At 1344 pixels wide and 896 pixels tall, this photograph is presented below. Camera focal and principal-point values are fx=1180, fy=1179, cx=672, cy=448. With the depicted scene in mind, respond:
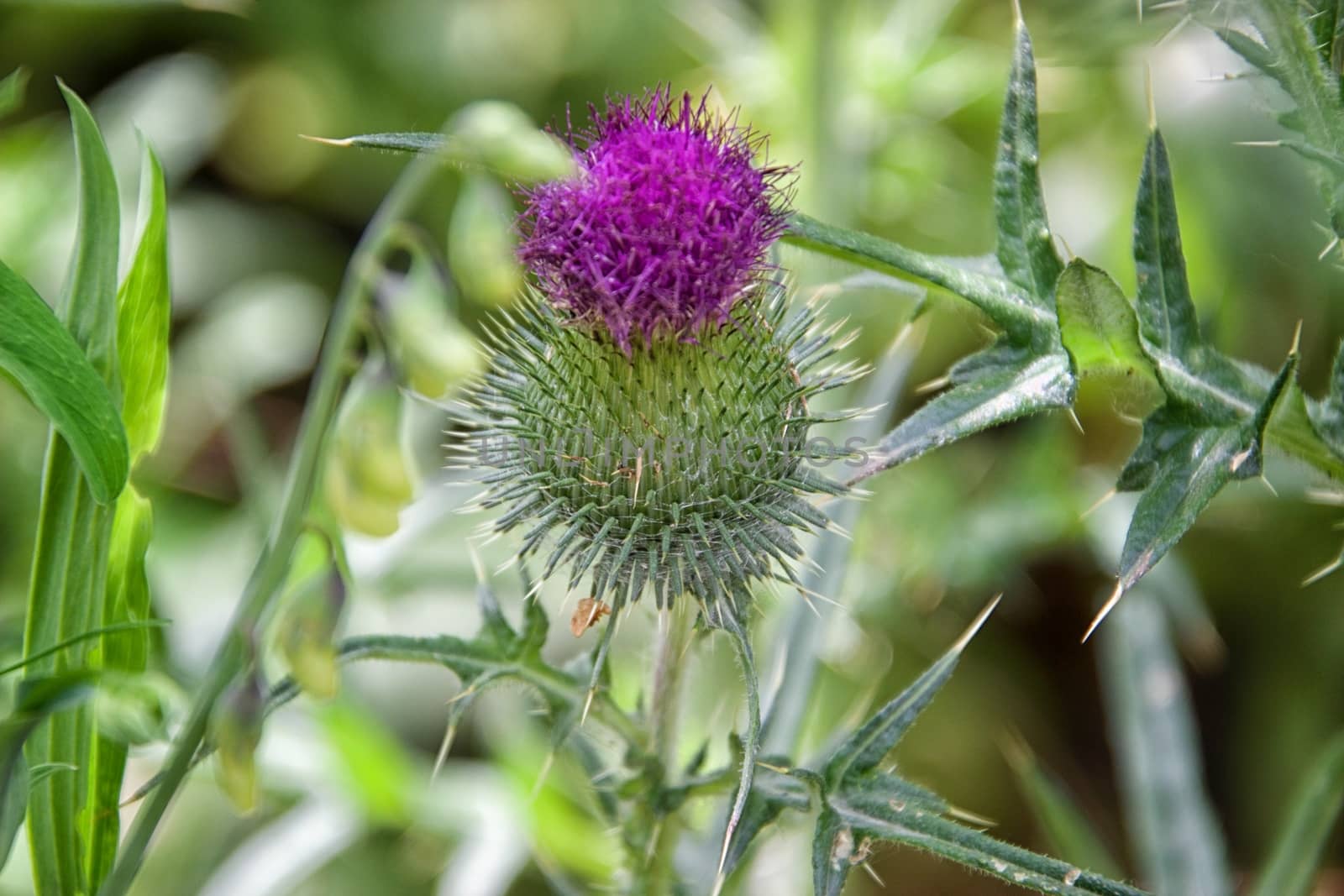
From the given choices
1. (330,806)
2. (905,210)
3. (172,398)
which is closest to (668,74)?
(905,210)

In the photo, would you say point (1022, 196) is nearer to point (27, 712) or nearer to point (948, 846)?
point (948, 846)

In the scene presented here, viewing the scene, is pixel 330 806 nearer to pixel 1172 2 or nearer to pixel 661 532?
pixel 661 532

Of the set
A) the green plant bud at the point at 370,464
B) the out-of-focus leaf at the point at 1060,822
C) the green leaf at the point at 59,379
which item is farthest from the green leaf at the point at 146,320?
the out-of-focus leaf at the point at 1060,822

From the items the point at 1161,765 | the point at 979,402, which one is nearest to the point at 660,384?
the point at 979,402

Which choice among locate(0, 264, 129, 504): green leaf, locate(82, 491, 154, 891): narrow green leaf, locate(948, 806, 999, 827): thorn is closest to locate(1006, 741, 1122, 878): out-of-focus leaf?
locate(948, 806, 999, 827): thorn

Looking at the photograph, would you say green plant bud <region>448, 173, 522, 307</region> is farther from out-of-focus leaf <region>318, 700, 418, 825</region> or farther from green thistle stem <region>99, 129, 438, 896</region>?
out-of-focus leaf <region>318, 700, 418, 825</region>

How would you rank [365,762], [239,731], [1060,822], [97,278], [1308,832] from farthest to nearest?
[365,762], [1060,822], [1308,832], [97,278], [239,731]

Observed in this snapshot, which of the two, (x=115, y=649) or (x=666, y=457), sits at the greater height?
(x=666, y=457)
